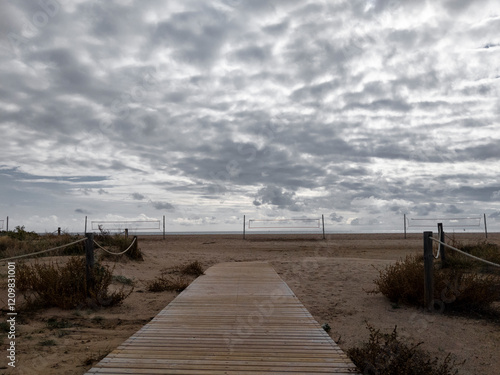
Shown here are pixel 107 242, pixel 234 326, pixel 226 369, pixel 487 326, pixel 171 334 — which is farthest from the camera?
pixel 107 242

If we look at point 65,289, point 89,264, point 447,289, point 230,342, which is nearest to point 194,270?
point 89,264

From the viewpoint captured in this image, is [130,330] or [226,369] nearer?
[226,369]

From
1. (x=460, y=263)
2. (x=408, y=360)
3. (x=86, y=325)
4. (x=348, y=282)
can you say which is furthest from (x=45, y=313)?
(x=460, y=263)

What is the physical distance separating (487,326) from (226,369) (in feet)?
14.7

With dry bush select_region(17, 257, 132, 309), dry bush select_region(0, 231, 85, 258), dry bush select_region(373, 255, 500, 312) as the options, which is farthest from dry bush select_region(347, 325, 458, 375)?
dry bush select_region(0, 231, 85, 258)

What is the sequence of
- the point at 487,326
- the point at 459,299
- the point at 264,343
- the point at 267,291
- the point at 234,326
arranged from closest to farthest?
the point at 264,343 → the point at 234,326 → the point at 487,326 → the point at 459,299 → the point at 267,291

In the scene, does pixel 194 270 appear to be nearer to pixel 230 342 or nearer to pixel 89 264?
pixel 89 264

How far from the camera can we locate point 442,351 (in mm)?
5160

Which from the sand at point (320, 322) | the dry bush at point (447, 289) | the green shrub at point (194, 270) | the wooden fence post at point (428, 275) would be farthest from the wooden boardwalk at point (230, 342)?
the green shrub at point (194, 270)

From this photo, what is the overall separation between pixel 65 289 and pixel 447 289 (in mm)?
6810

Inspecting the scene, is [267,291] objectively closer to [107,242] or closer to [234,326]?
[234,326]

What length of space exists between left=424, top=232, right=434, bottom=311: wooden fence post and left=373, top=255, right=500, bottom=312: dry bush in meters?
0.26

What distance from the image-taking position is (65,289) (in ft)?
24.6

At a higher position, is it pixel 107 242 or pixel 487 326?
pixel 107 242
